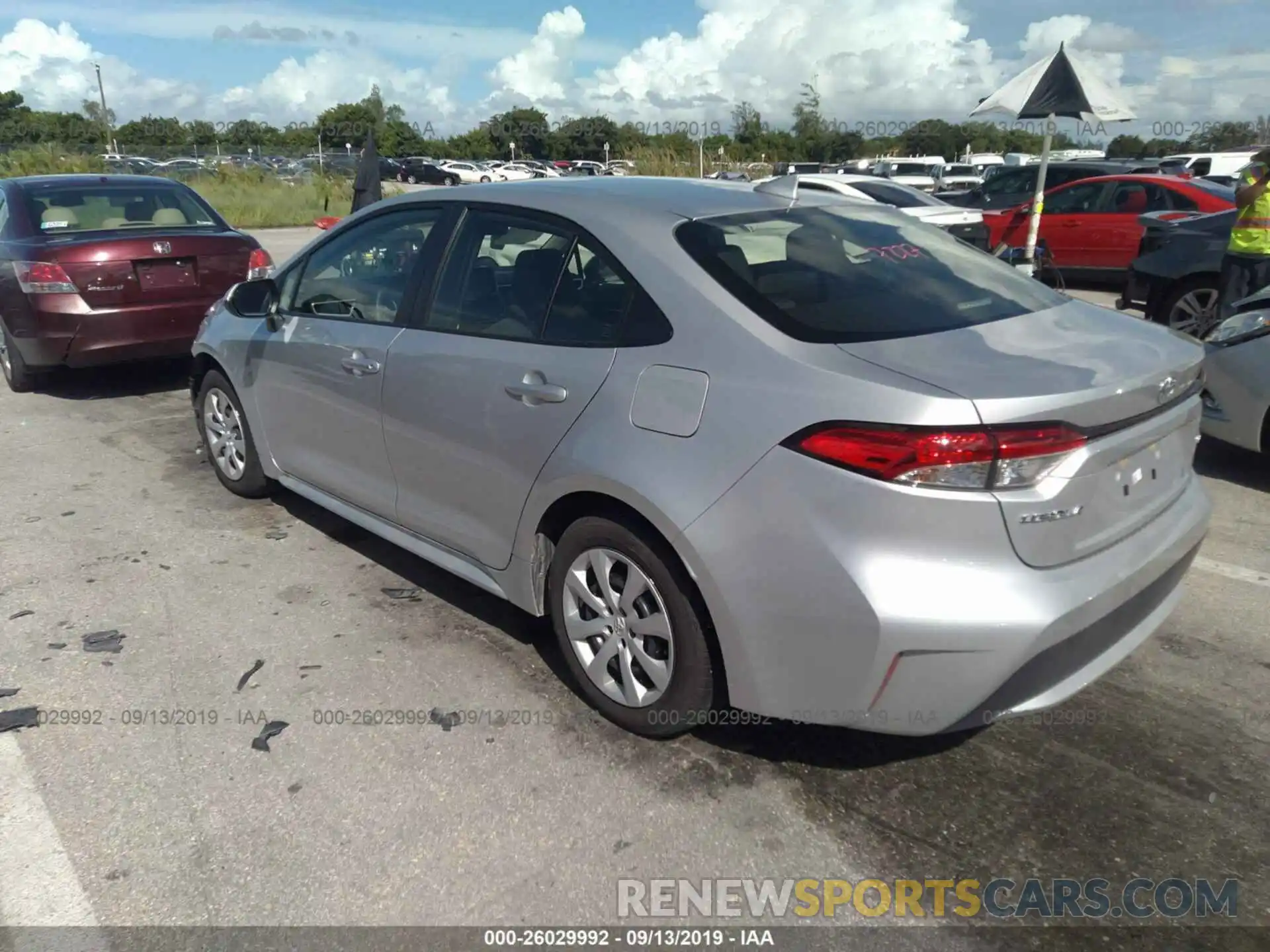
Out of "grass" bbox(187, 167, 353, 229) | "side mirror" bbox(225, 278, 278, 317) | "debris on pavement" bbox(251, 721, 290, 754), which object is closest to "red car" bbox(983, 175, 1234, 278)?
"side mirror" bbox(225, 278, 278, 317)

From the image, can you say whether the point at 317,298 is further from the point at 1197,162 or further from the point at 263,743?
the point at 1197,162

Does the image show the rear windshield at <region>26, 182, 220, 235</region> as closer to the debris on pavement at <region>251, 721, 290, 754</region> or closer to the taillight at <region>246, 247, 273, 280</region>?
the taillight at <region>246, 247, 273, 280</region>

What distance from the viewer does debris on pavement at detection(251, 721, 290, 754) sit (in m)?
3.02

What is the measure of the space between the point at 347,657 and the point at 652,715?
4.18 feet

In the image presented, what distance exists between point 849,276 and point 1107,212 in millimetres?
11046

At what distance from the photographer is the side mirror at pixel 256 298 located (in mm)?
4516

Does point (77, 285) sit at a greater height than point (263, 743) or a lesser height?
greater

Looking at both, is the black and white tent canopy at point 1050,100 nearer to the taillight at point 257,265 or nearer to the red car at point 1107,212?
the red car at point 1107,212

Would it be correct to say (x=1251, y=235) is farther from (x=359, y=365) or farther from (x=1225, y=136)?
(x=1225, y=136)

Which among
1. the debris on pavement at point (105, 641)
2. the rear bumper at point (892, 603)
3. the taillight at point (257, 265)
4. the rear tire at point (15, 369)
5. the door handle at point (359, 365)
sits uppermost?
the taillight at point (257, 265)

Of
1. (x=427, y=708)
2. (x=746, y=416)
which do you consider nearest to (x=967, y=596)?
(x=746, y=416)

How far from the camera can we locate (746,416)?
2500 millimetres

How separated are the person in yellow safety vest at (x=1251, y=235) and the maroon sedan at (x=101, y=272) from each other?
22.8 ft

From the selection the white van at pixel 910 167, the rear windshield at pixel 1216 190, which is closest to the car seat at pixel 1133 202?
the rear windshield at pixel 1216 190
